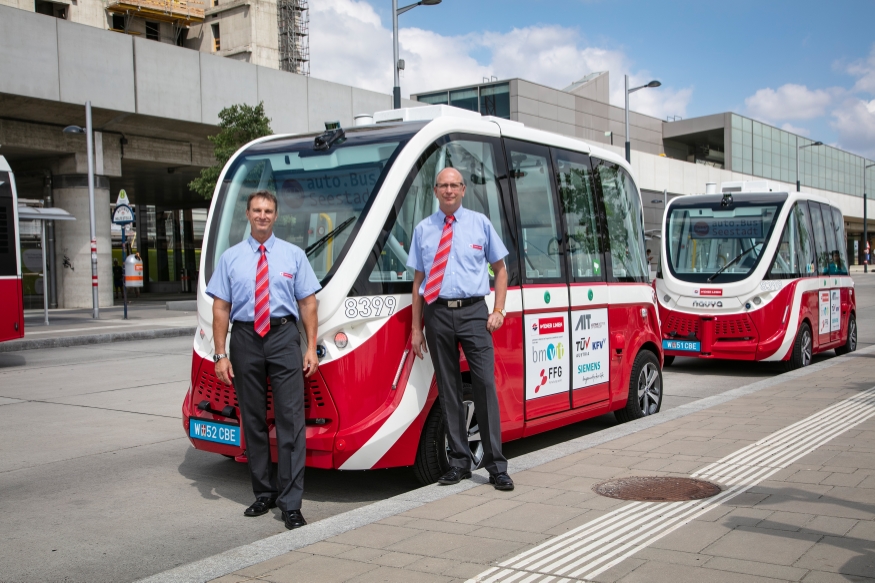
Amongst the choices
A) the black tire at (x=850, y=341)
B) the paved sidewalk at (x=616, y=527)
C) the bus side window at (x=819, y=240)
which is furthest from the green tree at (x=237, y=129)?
the paved sidewalk at (x=616, y=527)

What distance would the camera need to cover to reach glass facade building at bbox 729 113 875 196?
6725 centimetres

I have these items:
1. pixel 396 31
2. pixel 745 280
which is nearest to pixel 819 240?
pixel 745 280

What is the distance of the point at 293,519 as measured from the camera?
15.8 ft

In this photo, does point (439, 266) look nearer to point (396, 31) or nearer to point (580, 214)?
point (580, 214)

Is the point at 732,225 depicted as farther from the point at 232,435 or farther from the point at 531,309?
the point at 232,435

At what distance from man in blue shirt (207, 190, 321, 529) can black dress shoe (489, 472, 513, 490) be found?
115 centimetres

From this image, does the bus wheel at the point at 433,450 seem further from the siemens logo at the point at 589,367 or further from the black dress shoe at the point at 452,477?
the siemens logo at the point at 589,367

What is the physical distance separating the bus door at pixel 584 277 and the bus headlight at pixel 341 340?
2.37 meters

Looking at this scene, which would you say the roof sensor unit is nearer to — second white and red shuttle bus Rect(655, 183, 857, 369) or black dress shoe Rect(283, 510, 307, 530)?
black dress shoe Rect(283, 510, 307, 530)

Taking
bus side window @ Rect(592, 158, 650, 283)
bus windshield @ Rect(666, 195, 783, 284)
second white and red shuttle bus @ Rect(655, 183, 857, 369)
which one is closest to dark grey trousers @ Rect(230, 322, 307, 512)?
bus side window @ Rect(592, 158, 650, 283)

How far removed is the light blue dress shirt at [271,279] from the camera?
15.9ft

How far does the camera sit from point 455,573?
3764 millimetres

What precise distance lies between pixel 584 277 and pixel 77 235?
2431 centimetres

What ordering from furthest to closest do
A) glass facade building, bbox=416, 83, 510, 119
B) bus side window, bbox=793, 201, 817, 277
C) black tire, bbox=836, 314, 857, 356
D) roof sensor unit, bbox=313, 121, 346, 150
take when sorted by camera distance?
glass facade building, bbox=416, 83, 510, 119, black tire, bbox=836, 314, 857, 356, bus side window, bbox=793, 201, 817, 277, roof sensor unit, bbox=313, 121, 346, 150
